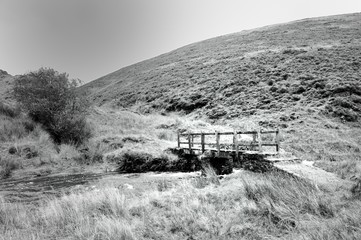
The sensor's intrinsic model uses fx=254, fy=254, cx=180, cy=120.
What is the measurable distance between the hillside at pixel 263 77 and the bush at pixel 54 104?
3.57 meters

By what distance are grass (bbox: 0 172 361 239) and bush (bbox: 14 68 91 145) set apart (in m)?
13.6

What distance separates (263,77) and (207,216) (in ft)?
96.9

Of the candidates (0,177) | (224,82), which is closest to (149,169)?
(0,177)

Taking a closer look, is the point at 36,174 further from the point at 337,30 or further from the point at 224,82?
the point at 337,30

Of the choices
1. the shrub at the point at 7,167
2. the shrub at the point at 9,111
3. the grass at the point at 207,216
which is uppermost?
the shrub at the point at 9,111

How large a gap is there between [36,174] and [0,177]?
5.31ft

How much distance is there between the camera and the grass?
4.07 metres

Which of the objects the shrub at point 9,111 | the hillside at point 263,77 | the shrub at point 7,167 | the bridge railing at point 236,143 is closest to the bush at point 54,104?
the shrub at point 9,111

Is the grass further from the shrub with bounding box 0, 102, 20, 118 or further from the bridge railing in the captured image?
the shrub with bounding box 0, 102, 20, 118

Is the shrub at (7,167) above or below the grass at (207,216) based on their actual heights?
below

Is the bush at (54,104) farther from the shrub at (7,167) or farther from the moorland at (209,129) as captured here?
the shrub at (7,167)

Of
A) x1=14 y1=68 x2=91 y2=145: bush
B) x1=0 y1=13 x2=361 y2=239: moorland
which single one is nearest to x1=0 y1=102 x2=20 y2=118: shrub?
x1=0 y1=13 x2=361 y2=239: moorland

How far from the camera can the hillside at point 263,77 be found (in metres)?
25.3

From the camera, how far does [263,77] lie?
31875mm
